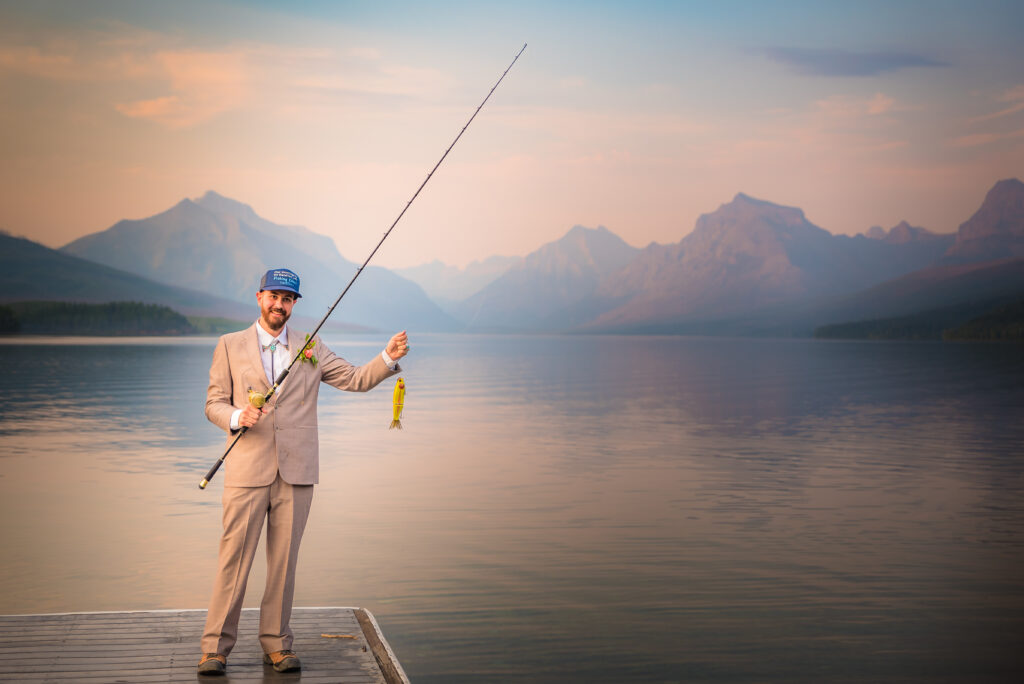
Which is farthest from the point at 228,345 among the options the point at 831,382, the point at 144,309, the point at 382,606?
the point at 144,309

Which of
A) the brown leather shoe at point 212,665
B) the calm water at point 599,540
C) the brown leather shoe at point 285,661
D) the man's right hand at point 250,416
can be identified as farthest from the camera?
the calm water at point 599,540

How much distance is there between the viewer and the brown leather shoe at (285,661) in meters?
5.59

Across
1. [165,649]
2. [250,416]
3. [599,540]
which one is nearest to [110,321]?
[599,540]

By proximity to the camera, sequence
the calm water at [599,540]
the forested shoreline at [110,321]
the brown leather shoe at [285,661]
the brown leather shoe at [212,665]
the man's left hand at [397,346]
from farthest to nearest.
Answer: the forested shoreline at [110,321], the calm water at [599,540], the man's left hand at [397,346], the brown leather shoe at [285,661], the brown leather shoe at [212,665]

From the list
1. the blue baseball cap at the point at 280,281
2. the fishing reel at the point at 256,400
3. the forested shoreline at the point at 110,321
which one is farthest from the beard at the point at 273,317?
the forested shoreline at the point at 110,321

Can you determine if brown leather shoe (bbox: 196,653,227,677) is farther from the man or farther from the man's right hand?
the man's right hand

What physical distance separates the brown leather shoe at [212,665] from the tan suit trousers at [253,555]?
3 cm

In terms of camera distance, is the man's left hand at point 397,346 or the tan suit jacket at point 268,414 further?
the man's left hand at point 397,346

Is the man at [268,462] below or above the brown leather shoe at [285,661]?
above

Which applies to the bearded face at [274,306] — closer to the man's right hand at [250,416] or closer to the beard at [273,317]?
the beard at [273,317]

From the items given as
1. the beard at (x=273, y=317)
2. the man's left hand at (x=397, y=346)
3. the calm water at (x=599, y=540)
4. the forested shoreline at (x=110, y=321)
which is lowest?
the forested shoreline at (x=110, y=321)

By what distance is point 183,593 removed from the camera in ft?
30.9

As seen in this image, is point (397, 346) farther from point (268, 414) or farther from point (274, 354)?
point (268, 414)

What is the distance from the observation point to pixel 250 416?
5344mm
